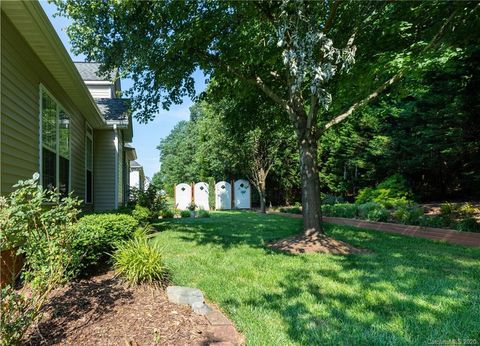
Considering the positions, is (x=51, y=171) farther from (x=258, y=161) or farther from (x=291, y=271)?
(x=258, y=161)

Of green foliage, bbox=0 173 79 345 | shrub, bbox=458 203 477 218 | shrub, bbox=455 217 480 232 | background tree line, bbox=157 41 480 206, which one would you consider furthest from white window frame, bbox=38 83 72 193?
shrub, bbox=458 203 477 218

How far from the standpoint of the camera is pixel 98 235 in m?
4.70

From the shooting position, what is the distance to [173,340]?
282 cm

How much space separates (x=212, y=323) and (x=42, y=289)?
138cm

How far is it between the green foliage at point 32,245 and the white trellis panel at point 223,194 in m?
19.0

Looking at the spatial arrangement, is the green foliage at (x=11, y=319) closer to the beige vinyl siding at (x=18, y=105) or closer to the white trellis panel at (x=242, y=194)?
the beige vinyl siding at (x=18, y=105)

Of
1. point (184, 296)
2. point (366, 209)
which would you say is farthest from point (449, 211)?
point (184, 296)

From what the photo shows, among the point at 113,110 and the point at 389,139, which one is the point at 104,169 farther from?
the point at 389,139

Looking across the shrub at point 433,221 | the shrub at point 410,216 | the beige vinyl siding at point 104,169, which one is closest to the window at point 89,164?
the beige vinyl siding at point 104,169

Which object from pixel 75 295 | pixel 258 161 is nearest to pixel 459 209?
pixel 75 295

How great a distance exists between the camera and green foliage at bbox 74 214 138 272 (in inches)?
174

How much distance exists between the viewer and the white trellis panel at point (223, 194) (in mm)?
22312

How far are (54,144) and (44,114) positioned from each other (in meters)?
0.75

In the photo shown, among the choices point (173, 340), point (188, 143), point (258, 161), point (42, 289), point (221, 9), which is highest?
point (188, 143)
